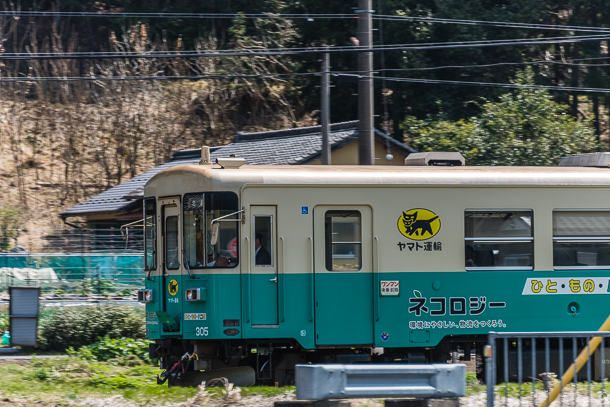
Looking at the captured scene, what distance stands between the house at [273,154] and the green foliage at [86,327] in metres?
6.70

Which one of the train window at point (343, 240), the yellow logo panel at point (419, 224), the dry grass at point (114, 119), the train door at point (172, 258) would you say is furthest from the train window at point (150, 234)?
the dry grass at point (114, 119)

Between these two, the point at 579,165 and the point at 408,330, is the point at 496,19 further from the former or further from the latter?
the point at 408,330

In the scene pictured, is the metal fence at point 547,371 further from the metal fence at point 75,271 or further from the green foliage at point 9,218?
the green foliage at point 9,218

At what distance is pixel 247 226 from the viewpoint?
9734mm

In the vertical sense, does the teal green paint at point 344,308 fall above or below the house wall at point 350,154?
below

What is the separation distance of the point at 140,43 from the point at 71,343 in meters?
20.8

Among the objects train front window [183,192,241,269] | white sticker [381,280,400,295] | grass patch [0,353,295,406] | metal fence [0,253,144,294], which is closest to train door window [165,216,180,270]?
train front window [183,192,241,269]

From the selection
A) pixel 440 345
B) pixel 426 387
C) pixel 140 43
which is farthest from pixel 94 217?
pixel 426 387

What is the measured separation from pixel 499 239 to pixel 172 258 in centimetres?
463

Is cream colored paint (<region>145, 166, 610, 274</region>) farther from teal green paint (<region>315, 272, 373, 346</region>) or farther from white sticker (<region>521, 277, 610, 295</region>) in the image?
teal green paint (<region>315, 272, 373, 346</region>)

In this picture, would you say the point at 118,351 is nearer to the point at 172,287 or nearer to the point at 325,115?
the point at 172,287

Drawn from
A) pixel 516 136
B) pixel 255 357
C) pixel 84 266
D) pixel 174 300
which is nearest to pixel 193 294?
pixel 174 300

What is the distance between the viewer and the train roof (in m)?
9.86

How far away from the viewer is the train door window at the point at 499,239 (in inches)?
405
